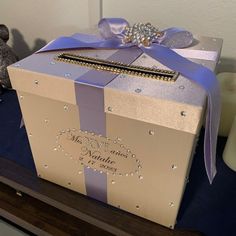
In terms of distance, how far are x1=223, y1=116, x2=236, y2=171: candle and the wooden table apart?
135 mm

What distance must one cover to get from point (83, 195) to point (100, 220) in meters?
0.05

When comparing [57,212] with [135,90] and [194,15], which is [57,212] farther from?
[194,15]

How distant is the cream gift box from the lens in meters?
0.27

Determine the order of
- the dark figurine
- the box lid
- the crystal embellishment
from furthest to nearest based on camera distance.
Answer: the dark figurine < the crystal embellishment < the box lid

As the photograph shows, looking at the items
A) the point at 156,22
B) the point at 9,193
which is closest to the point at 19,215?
the point at 9,193

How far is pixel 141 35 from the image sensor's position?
359 mm

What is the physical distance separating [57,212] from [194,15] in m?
0.38

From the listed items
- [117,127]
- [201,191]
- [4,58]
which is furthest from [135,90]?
[4,58]

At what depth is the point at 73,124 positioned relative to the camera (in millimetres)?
323

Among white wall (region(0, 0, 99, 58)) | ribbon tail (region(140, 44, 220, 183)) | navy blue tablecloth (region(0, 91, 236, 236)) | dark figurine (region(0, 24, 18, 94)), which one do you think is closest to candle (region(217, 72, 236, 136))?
navy blue tablecloth (region(0, 91, 236, 236))

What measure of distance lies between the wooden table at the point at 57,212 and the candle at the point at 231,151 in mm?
135

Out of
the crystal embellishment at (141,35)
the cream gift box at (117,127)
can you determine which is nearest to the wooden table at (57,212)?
the cream gift box at (117,127)

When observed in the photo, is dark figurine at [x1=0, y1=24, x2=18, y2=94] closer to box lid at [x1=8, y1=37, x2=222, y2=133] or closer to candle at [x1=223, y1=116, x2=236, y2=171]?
box lid at [x1=8, y1=37, x2=222, y2=133]

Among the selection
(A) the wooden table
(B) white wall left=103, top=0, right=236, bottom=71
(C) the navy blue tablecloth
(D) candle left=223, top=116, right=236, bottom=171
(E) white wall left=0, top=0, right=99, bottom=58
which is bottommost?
(A) the wooden table
